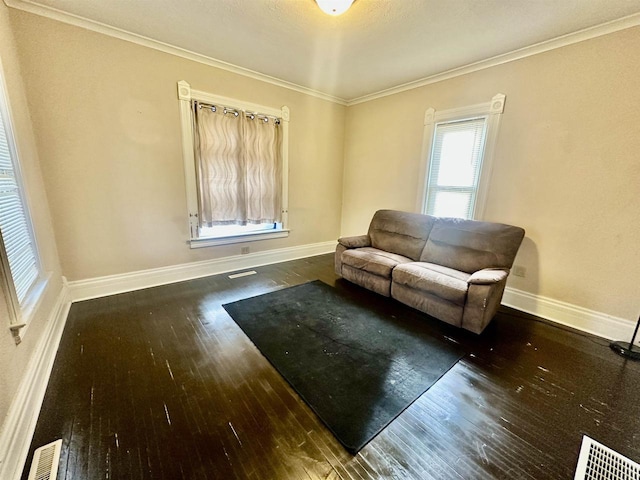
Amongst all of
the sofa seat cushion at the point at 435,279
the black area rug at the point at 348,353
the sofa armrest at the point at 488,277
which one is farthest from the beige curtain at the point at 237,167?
the sofa armrest at the point at 488,277

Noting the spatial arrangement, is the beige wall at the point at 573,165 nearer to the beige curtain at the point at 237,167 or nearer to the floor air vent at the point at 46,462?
the beige curtain at the point at 237,167

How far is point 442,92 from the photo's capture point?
3.26 meters

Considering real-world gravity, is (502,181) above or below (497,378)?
above

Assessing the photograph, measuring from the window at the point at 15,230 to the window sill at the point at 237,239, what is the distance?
148 centimetres

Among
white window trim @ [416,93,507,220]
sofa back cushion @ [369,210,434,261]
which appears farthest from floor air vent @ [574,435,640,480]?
white window trim @ [416,93,507,220]

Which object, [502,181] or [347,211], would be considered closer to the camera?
[502,181]

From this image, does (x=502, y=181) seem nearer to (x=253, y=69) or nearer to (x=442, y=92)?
(x=442, y=92)

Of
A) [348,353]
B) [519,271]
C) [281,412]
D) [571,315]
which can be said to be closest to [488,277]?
[519,271]

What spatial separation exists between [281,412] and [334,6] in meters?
2.75

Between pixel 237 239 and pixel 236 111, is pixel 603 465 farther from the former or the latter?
pixel 236 111

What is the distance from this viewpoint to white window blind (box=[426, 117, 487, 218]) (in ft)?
10.1

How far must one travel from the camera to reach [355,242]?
3557 mm

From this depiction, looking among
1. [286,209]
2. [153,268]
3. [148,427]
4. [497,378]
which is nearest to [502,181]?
[497,378]

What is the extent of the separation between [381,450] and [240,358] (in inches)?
43.8
